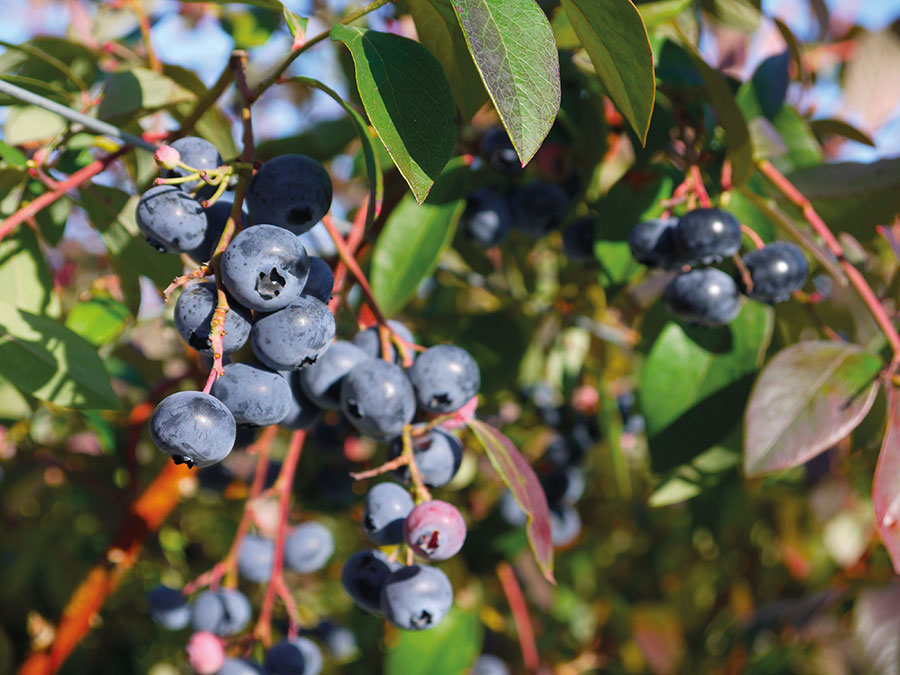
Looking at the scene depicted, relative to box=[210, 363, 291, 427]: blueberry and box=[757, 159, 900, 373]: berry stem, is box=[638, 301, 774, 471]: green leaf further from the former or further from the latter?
box=[210, 363, 291, 427]: blueberry

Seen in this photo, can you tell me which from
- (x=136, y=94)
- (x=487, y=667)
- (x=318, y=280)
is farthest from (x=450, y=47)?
(x=487, y=667)

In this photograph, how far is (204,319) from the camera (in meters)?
0.56

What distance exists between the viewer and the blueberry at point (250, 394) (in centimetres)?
58

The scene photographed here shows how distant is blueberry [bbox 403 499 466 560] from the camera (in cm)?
66

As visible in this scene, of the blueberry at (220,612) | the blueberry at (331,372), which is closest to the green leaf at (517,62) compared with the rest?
the blueberry at (331,372)

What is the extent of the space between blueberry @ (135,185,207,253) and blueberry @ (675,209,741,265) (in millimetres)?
517

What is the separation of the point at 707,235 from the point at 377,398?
Answer: 41cm

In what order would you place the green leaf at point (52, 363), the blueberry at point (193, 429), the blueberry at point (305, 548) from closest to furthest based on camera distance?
the blueberry at point (193, 429)
the green leaf at point (52, 363)
the blueberry at point (305, 548)

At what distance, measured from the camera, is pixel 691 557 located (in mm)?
2287

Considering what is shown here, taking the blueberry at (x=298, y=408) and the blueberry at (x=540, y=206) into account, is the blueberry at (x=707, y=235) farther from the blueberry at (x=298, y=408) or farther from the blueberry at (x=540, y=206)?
the blueberry at (x=298, y=408)

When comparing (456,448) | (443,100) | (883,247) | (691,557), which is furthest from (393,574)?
(691,557)

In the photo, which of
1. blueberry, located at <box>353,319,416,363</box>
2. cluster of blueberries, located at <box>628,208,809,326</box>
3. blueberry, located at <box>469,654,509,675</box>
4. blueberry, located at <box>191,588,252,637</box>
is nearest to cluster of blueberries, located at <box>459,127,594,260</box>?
cluster of blueberries, located at <box>628,208,809,326</box>

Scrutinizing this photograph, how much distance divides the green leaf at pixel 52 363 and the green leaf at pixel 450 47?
1.58 ft

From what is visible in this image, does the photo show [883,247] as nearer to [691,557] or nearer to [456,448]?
[456,448]
